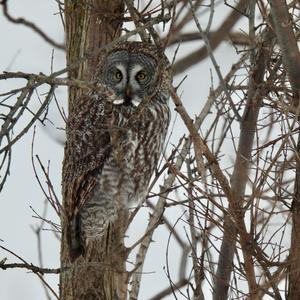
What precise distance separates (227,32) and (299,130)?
105cm

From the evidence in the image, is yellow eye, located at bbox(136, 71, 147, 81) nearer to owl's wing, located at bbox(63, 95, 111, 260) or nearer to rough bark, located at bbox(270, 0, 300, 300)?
owl's wing, located at bbox(63, 95, 111, 260)

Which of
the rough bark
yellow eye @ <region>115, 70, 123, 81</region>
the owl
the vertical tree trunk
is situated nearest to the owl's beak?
the owl

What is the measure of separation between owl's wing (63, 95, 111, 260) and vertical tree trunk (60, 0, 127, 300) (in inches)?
2.2

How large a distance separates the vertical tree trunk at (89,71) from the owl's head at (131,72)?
103mm

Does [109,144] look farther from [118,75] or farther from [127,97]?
[118,75]

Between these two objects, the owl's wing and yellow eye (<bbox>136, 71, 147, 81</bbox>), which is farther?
yellow eye (<bbox>136, 71, 147, 81</bbox>)

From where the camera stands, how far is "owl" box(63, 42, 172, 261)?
4.25 metres

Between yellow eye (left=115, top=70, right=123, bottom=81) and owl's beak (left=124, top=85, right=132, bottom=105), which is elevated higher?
yellow eye (left=115, top=70, right=123, bottom=81)

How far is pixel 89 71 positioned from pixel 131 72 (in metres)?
0.29

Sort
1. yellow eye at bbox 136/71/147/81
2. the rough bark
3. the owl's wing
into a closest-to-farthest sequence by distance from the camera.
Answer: the rough bark
the owl's wing
yellow eye at bbox 136/71/147/81

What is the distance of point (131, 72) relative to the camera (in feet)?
14.3

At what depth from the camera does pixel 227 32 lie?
420 centimetres

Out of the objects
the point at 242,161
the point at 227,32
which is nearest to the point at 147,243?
the point at 242,161

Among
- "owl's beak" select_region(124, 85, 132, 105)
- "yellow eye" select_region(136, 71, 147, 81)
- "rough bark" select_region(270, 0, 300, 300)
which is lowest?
"rough bark" select_region(270, 0, 300, 300)
